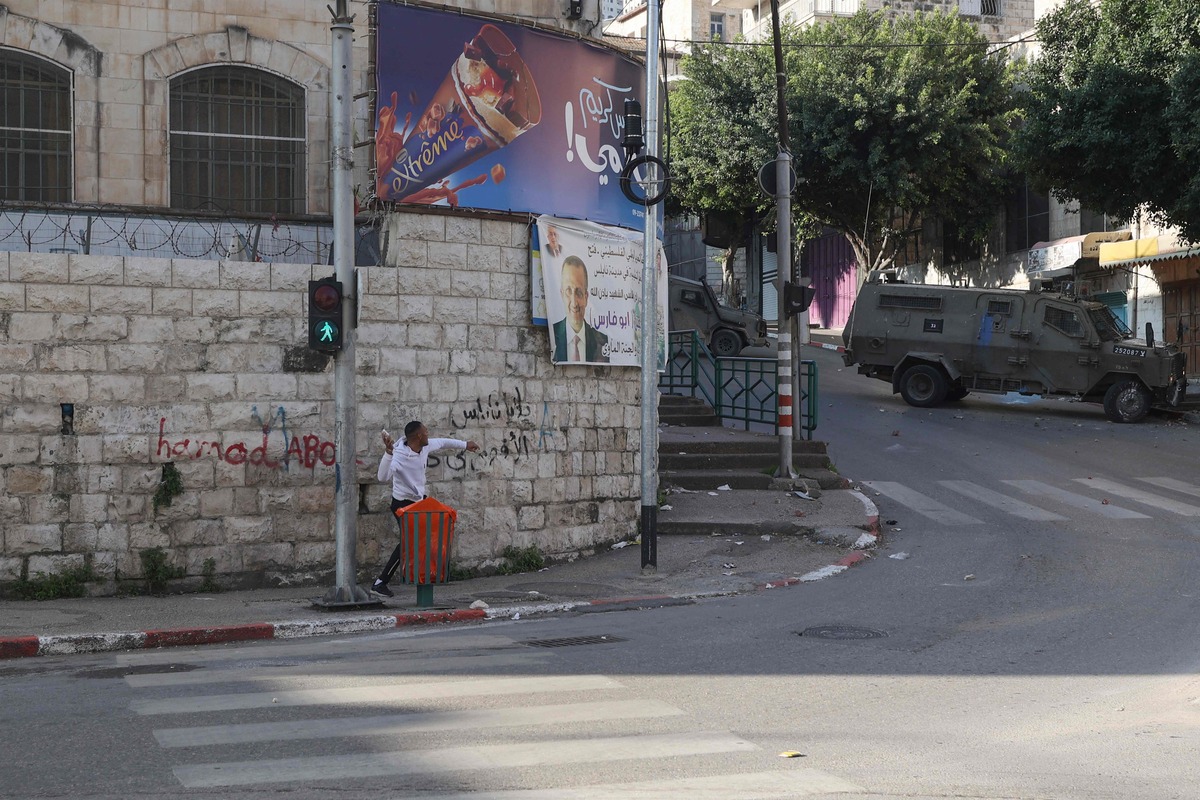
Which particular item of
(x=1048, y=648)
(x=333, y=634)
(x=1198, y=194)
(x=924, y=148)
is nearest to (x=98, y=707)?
(x=333, y=634)

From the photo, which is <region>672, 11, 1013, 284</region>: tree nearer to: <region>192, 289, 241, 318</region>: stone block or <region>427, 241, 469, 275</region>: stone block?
<region>427, 241, 469, 275</region>: stone block

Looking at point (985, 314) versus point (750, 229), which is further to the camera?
point (750, 229)

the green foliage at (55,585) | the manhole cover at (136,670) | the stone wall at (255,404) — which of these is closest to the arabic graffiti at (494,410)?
the stone wall at (255,404)

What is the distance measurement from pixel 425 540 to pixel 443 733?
4.55 meters

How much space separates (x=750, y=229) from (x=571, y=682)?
43408mm

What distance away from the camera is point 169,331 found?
11.8 meters

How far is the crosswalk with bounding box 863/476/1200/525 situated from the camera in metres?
16.5

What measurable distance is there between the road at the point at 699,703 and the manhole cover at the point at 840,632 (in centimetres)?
4

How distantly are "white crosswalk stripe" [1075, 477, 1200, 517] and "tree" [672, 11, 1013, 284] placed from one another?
60.8ft

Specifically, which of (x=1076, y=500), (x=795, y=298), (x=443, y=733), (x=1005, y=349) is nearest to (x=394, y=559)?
(x=443, y=733)

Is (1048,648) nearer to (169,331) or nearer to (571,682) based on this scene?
(571,682)

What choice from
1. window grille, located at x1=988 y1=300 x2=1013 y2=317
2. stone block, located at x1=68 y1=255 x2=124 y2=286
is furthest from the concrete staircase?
stone block, located at x1=68 y1=255 x2=124 y2=286

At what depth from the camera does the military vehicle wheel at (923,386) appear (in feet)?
87.0

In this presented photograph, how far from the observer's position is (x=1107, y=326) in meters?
25.6
